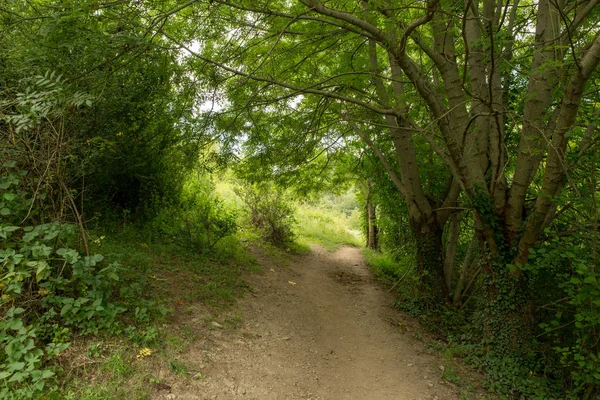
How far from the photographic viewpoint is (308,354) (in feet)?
16.0

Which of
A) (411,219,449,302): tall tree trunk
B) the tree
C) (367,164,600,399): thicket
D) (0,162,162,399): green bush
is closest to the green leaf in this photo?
(0,162,162,399): green bush

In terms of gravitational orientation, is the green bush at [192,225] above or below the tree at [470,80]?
below

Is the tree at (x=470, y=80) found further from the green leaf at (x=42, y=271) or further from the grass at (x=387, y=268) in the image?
the grass at (x=387, y=268)

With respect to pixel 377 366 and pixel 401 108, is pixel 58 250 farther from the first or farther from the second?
pixel 401 108

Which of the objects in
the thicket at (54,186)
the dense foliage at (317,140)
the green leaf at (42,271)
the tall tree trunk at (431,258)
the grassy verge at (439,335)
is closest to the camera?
the thicket at (54,186)

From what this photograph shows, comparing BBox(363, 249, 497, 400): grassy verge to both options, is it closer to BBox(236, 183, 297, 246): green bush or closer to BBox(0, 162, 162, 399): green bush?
BBox(236, 183, 297, 246): green bush

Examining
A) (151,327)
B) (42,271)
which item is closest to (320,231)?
(151,327)

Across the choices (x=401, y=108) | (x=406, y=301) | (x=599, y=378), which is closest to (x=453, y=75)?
(x=401, y=108)

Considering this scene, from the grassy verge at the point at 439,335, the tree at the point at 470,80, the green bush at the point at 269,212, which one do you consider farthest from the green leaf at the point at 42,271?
the green bush at the point at 269,212

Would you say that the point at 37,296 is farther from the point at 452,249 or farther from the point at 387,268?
the point at 387,268

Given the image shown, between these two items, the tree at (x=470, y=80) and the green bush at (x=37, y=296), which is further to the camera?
the tree at (x=470, y=80)

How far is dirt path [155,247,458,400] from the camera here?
12.7 feet

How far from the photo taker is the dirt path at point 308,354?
153 inches

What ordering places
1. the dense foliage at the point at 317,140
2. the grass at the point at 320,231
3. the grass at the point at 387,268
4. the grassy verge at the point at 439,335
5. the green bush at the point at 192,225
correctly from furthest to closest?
the grass at the point at 320,231
the grass at the point at 387,268
the green bush at the point at 192,225
the grassy verge at the point at 439,335
the dense foliage at the point at 317,140
